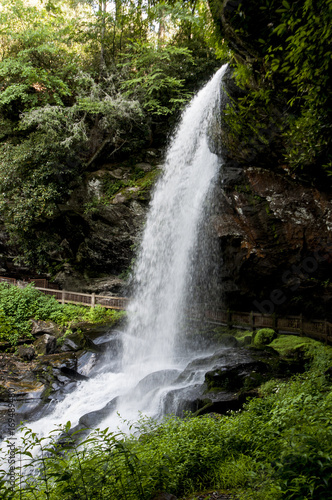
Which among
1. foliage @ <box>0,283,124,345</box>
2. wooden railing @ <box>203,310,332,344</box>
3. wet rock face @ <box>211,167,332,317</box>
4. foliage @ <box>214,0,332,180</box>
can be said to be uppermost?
foliage @ <box>214,0,332,180</box>

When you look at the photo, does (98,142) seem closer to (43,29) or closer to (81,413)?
(43,29)

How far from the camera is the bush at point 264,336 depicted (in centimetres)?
1041

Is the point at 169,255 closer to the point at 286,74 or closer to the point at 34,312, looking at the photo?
the point at 34,312

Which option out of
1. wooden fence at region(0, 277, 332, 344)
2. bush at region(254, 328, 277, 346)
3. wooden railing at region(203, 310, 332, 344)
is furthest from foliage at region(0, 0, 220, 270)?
bush at region(254, 328, 277, 346)

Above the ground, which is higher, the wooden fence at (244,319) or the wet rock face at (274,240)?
the wet rock face at (274,240)

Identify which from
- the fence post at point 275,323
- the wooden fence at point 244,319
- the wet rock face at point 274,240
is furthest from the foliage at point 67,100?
the fence post at point 275,323

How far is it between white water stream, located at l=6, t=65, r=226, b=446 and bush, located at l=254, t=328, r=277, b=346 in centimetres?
256

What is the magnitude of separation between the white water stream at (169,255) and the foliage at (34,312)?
176 cm

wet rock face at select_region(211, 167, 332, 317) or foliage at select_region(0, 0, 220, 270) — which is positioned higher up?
foliage at select_region(0, 0, 220, 270)

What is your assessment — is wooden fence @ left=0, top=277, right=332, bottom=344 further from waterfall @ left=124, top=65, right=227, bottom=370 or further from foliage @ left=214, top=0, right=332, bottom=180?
foliage @ left=214, top=0, right=332, bottom=180

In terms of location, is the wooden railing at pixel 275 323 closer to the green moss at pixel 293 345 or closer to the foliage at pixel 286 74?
the green moss at pixel 293 345

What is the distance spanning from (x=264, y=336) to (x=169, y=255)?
497cm

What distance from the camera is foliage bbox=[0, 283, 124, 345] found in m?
13.4

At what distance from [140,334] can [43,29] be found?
1511 cm
